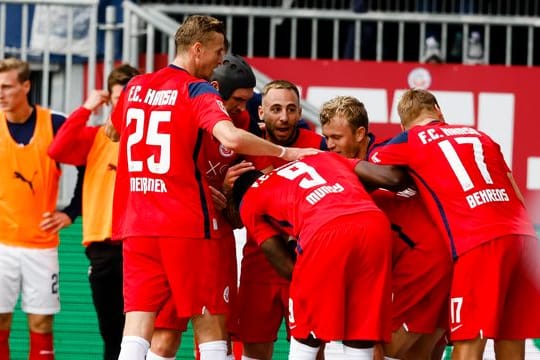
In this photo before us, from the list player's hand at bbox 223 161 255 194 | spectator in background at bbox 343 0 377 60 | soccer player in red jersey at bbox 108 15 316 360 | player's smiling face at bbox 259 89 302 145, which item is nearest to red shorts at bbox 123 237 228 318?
soccer player in red jersey at bbox 108 15 316 360

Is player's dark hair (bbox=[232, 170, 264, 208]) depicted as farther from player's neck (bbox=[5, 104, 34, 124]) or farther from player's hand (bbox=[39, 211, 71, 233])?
player's neck (bbox=[5, 104, 34, 124])

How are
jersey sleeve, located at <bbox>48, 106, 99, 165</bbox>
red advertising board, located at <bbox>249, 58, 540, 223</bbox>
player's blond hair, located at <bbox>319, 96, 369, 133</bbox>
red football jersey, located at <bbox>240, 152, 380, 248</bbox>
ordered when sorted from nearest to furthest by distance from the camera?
red football jersey, located at <bbox>240, 152, 380, 248</bbox> < player's blond hair, located at <bbox>319, 96, 369, 133</bbox> < jersey sleeve, located at <bbox>48, 106, 99, 165</bbox> < red advertising board, located at <bbox>249, 58, 540, 223</bbox>

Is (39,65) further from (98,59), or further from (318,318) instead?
(318,318)

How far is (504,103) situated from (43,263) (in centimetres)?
456

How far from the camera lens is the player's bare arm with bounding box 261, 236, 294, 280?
726 centimetres

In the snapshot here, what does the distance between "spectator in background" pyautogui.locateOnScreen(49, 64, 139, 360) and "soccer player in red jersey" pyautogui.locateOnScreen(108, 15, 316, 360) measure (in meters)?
1.89

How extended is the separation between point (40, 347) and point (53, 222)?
83cm

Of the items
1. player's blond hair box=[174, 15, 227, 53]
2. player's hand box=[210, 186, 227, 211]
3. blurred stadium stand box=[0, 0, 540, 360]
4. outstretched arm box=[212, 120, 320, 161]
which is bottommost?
player's hand box=[210, 186, 227, 211]

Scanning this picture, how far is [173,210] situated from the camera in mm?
7266

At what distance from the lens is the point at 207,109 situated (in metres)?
7.10

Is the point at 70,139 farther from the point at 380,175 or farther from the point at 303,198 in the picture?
the point at 380,175

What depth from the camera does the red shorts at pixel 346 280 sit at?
6945 mm

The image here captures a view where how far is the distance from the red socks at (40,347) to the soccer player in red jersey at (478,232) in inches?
115

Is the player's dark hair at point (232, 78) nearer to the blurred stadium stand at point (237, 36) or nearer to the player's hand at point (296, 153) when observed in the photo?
the player's hand at point (296, 153)
